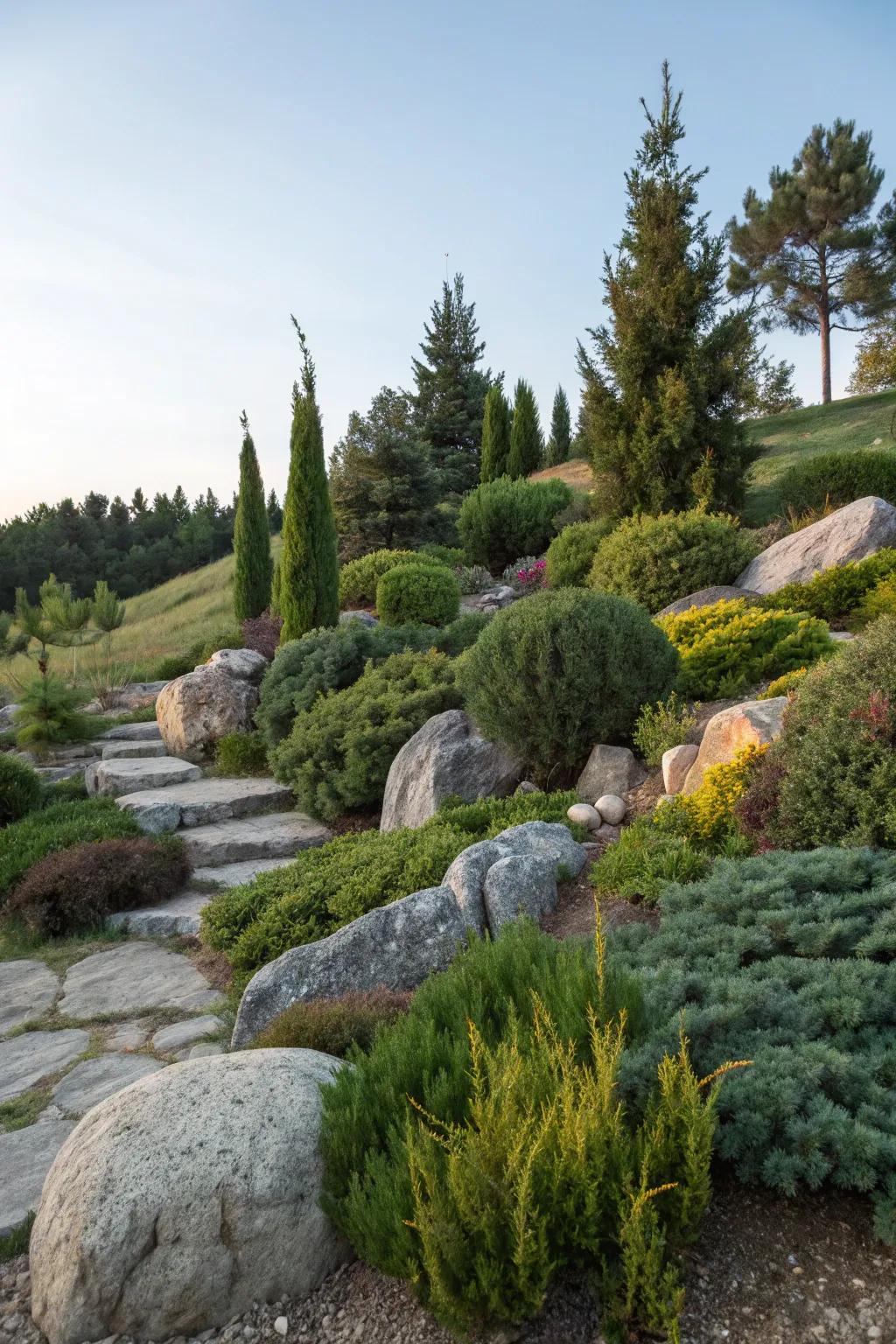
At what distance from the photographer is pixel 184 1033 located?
422cm

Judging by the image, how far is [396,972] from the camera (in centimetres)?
407

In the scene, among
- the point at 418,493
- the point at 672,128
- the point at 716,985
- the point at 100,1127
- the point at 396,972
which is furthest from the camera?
the point at 418,493

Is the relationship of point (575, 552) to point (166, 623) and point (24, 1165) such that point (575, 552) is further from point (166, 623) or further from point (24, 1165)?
point (166, 623)

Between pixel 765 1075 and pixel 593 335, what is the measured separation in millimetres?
14261

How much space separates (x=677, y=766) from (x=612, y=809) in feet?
1.78

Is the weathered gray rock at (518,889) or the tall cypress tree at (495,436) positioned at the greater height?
the tall cypress tree at (495,436)

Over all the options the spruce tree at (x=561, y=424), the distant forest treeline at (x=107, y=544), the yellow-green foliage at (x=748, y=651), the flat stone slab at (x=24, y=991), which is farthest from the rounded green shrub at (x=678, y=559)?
the distant forest treeline at (x=107, y=544)

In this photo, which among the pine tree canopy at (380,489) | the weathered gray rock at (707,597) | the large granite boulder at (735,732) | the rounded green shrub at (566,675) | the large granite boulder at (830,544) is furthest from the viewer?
the pine tree canopy at (380,489)

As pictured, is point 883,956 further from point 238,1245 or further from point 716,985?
point 238,1245

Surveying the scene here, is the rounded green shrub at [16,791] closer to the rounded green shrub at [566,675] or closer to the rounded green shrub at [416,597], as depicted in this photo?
the rounded green shrub at [566,675]

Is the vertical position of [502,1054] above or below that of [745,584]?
below

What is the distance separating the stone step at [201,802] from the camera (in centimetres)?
809

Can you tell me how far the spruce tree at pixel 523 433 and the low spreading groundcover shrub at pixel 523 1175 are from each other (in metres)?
25.6

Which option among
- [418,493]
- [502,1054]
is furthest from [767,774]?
[418,493]
